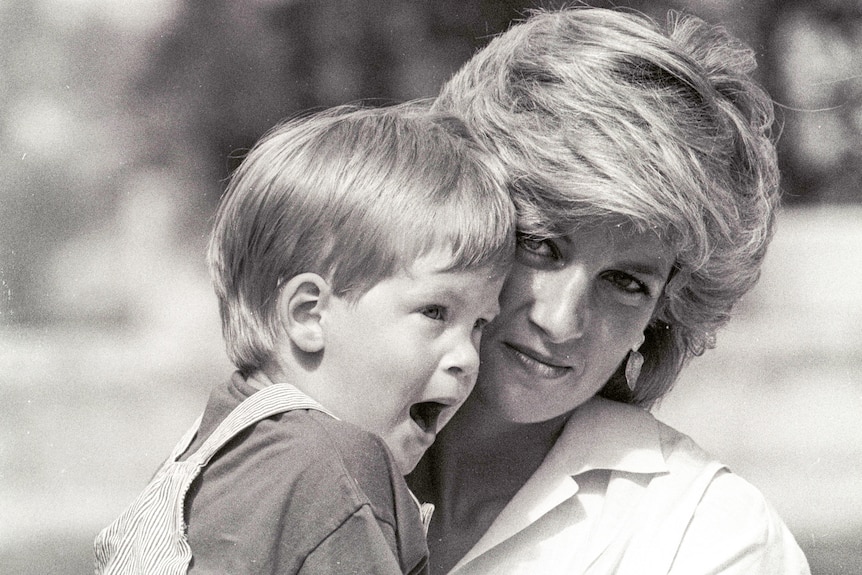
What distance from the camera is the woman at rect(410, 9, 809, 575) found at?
185cm

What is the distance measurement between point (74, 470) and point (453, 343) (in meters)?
2.75

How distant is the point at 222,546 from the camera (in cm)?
128

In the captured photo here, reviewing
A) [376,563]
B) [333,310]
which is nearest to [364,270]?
[333,310]

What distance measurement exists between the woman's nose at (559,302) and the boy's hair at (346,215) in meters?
0.26

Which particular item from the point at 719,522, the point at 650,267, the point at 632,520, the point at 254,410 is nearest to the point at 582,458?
the point at 632,520

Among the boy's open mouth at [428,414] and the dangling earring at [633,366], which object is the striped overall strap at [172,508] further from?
the dangling earring at [633,366]

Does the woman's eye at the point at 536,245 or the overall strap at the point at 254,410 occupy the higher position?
the woman's eye at the point at 536,245

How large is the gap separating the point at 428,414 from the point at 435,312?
0.20 meters

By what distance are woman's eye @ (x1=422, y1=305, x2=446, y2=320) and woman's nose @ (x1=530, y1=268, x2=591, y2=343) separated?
14.9 inches

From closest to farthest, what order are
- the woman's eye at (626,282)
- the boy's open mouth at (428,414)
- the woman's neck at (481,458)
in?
1. the boy's open mouth at (428,414)
2. the woman's eye at (626,282)
3. the woman's neck at (481,458)

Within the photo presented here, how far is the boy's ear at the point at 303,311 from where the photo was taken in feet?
4.94

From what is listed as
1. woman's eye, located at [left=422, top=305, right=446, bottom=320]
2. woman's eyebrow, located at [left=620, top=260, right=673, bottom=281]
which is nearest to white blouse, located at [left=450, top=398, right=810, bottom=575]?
woman's eyebrow, located at [left=620, top=260, right=673, bottom=281]

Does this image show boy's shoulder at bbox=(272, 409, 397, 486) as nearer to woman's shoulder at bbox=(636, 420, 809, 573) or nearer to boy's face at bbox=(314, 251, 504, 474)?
boy's face at bbox=(314, 251, 504, 474)

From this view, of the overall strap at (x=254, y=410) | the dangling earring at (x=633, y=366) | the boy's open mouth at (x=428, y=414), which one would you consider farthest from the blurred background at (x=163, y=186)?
the overall strap at (x=254, y=410)
